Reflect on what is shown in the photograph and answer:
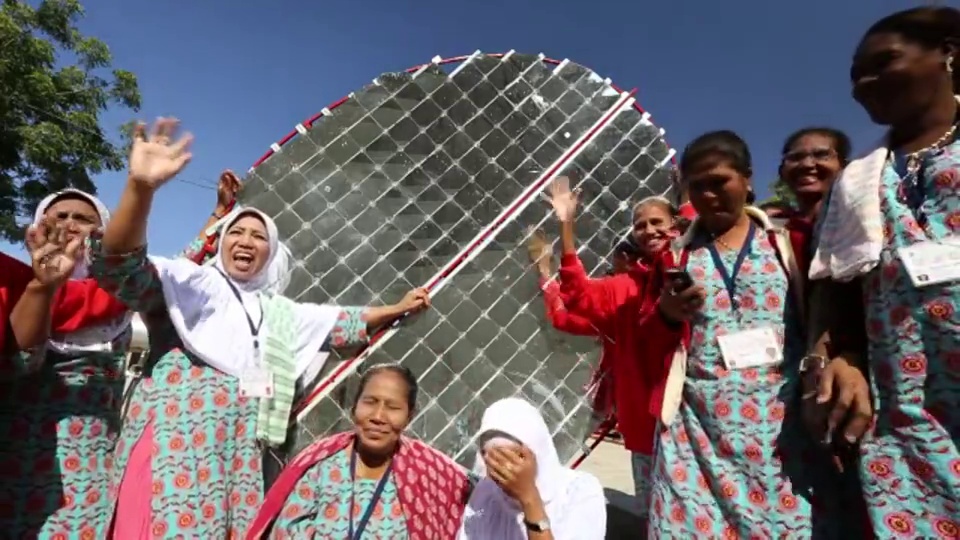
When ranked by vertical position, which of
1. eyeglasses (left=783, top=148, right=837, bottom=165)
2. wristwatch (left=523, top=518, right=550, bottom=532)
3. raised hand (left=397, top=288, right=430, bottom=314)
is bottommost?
wristwatch (left=523, top=518, right=550, bottom=532)

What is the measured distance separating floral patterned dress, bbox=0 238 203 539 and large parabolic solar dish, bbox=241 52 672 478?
55.6 inches

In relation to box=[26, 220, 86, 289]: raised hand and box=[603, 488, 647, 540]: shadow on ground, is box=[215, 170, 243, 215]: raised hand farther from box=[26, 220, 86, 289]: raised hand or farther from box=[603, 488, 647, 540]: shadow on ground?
box=[603, 488, 647, 540]: shadow on ground

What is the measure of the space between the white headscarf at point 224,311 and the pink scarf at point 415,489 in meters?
0.46

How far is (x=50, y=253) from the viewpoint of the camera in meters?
2.26

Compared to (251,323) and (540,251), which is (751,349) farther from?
(540,251)

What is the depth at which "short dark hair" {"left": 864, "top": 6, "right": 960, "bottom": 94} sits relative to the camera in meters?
1.81

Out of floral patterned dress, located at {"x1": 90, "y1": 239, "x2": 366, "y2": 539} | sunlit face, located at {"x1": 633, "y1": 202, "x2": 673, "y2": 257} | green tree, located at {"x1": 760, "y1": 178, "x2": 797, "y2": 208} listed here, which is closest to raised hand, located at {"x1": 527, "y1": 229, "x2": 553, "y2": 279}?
sunlit face, located at {"x1": 633, "y1": 202, "x2": 673, "y2": 257}

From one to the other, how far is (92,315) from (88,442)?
20.0 inches

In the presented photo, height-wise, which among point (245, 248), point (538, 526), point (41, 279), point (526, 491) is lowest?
point (538, 526)

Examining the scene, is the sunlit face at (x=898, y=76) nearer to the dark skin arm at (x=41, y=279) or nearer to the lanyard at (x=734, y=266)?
the lanyard at (x=734, y=266)

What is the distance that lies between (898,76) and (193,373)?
2701mm

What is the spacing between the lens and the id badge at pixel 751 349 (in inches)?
85.0

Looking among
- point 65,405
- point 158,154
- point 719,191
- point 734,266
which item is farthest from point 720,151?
point 65,405

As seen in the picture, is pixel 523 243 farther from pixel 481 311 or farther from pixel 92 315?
pixel 92 315
